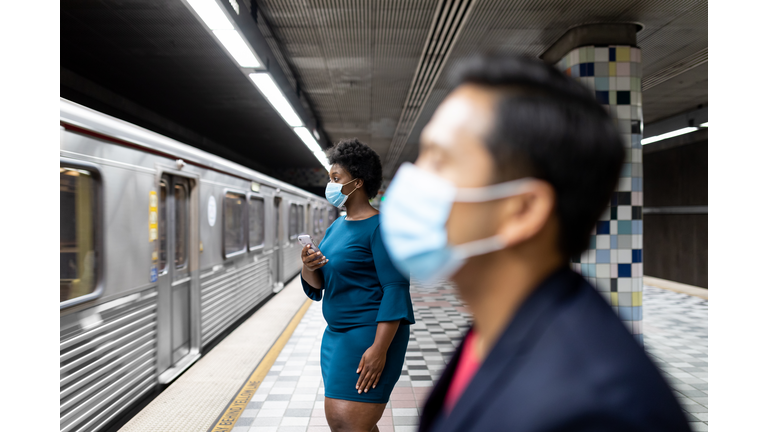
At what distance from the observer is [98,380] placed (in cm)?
286

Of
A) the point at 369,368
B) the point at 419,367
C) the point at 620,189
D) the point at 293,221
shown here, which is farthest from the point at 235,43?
the point at 293,221

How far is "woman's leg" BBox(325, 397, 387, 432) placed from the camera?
5.82ft

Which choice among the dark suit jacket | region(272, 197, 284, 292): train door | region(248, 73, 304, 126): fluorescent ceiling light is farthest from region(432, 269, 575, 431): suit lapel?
region(272, 197, 284, 292): train door

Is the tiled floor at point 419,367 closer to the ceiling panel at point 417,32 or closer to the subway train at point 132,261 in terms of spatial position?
the subway train at point 132,261

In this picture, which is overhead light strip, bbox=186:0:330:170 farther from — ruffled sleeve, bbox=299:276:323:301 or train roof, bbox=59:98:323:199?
train roof, bbox=59:98:323:199

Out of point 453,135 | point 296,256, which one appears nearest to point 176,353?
point 453,135

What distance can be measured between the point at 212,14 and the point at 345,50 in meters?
2.37

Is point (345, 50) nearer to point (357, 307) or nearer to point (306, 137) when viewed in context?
point (306, 137)

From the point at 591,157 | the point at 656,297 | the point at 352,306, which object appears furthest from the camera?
the point at 656,297

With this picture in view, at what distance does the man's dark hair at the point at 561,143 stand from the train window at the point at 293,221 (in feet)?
32.6

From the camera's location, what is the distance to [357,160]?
2.08 metres
